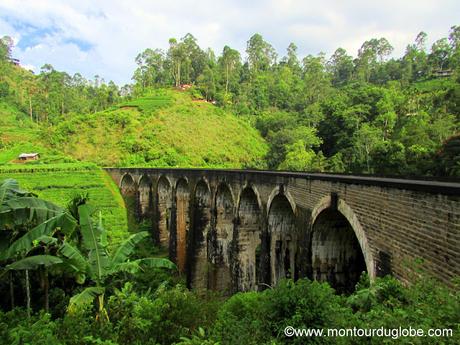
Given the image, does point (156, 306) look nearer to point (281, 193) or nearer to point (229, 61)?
point (281, 193)

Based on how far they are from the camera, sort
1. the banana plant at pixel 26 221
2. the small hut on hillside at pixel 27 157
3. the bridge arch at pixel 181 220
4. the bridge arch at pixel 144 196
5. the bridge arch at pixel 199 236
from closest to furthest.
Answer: the banana plant at pixel 26 221 → the bridge arch at pixel 199 236 → the bridge arch at pixel 181 220 → the bridge arch at pixel 144 196 → the small hut on hillside at pixel 27 157

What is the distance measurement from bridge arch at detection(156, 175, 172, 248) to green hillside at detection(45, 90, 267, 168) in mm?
16548

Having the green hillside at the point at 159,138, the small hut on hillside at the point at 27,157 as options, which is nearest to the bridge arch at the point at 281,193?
the green hillside at the point at 159,138

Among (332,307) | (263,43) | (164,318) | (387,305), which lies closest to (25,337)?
(164,318)

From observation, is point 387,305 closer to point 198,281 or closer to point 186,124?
point 198,281

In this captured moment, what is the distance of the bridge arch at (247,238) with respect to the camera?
13.8 m

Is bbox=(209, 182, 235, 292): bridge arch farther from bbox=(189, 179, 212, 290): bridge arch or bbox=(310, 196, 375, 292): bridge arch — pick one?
bbox=(310, 196, 375, 292): bridge arch

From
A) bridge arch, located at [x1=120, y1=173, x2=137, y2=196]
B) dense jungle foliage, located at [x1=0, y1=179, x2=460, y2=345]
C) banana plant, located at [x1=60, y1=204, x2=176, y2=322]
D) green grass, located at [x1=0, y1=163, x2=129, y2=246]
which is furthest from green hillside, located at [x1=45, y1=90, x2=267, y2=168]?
banana plant, located at [x1=60, y1=204, x2=176, y2=322]

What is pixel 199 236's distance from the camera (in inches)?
720

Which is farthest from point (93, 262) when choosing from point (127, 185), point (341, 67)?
point (341, 67)

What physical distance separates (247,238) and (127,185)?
21179mm

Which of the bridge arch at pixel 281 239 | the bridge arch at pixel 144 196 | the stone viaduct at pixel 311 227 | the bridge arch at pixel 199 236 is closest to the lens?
the stone viaduct at pixel 311 227

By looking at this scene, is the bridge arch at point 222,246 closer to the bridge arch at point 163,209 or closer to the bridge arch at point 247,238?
the bridge arch at point 247,238

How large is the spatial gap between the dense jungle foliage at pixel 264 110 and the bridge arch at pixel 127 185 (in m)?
8.94
